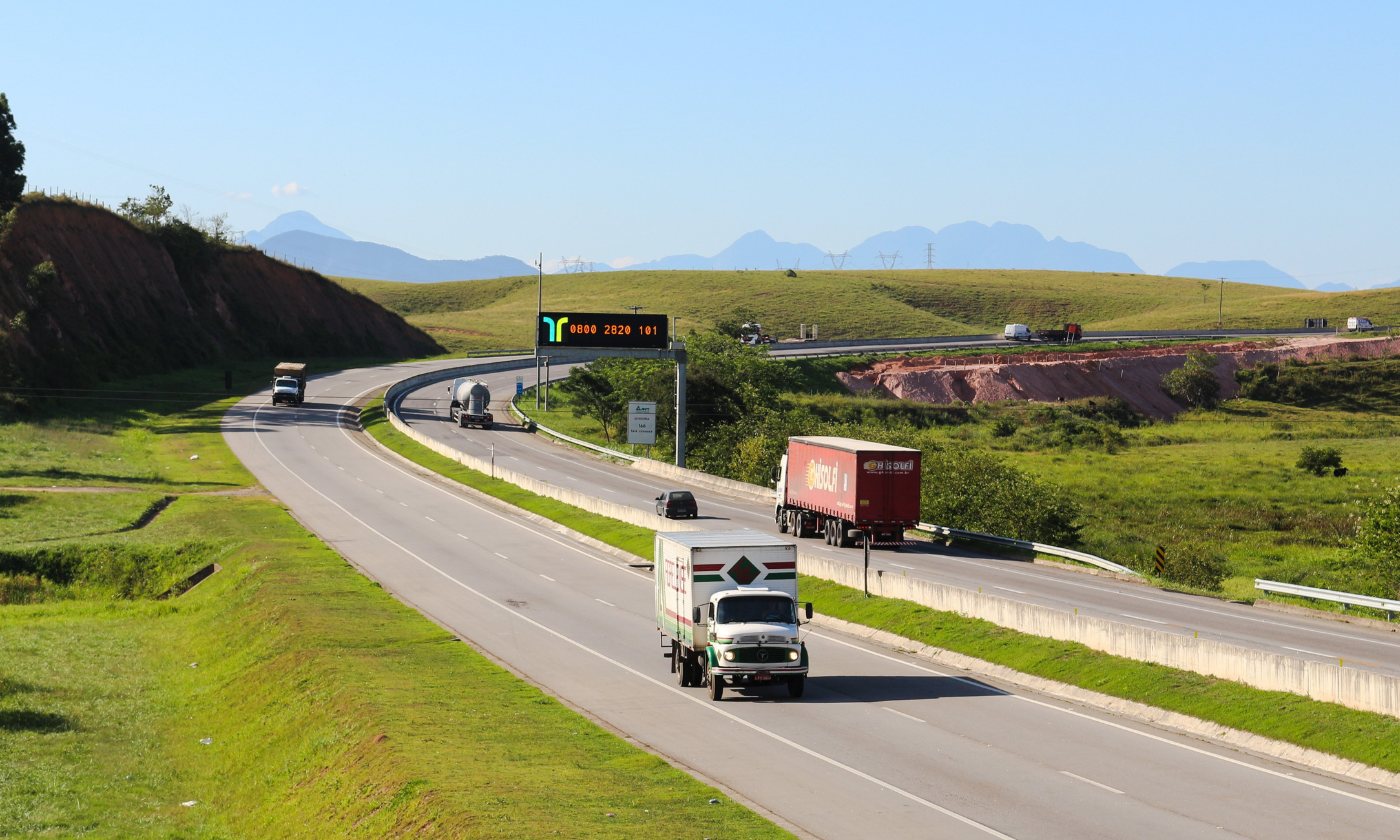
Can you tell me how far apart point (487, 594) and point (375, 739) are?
2062 cm

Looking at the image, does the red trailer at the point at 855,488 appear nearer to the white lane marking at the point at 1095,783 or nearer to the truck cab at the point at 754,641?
the truck cab at the point at 754,641

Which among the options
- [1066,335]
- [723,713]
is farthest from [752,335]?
[723,713]

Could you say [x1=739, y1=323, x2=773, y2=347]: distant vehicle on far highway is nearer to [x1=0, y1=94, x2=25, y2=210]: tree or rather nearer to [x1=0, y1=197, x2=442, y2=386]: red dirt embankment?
[x1=0, y1=197, x2=442, y2=386]: red dirt embankment

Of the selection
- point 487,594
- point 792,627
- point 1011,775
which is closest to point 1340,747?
point 1011,775

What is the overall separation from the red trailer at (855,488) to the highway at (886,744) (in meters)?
9.53

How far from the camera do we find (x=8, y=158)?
101375 mm

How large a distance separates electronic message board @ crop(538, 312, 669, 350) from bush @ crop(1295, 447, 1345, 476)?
44.2 meters

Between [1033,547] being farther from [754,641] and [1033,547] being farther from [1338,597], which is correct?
[754,641]

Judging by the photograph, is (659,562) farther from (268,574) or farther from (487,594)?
(268,574)

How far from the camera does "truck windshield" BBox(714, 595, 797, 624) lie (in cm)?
2752

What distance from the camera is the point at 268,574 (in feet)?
151

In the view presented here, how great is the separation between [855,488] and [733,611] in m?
22.6

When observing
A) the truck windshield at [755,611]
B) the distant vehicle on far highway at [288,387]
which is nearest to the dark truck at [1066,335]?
the distant vehicle on far highway at [288,387]

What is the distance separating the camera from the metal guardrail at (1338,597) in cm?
3472
